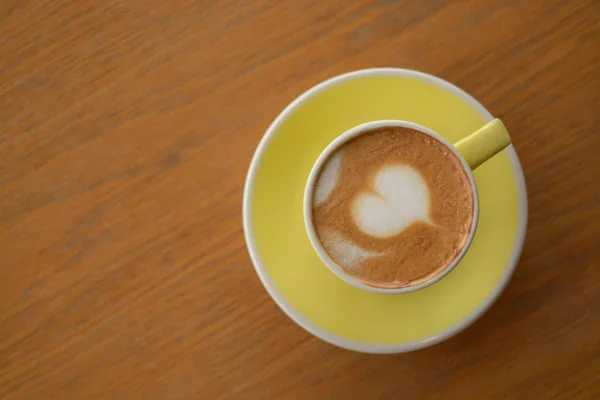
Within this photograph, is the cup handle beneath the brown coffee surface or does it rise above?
above

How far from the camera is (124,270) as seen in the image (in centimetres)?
110

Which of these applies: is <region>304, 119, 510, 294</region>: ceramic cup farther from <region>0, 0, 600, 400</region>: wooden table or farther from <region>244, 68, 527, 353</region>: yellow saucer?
<region>0, 0, 600, 400</region>: wooden table

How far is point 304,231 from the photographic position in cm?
99

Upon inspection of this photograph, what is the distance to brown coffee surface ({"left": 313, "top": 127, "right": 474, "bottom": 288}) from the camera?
91 cm

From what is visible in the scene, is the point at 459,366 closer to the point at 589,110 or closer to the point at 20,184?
the point at 589,110

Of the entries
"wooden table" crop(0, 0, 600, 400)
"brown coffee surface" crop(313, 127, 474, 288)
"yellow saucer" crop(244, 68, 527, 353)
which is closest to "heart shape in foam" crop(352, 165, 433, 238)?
"brown coffee surface" crop(313, 127, 474, 288)

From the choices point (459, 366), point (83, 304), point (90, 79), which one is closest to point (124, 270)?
point (83, 304)

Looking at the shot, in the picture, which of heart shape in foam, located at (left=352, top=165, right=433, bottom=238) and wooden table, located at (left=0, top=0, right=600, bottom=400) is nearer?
heart shape in foam, located at (left=352, top=165, right=433, bottom=238)

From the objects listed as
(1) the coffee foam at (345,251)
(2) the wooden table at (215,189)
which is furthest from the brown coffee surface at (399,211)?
(2) the wooden table at (215,189)

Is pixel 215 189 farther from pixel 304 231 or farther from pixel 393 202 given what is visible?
pixel 393 202

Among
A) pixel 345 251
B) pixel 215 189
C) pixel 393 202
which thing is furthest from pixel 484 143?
pixel 215 189

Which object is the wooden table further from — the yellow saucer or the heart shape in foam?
the heart shape in foam

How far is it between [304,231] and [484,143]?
0.32 meters

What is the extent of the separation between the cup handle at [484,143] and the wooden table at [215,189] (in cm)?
22
